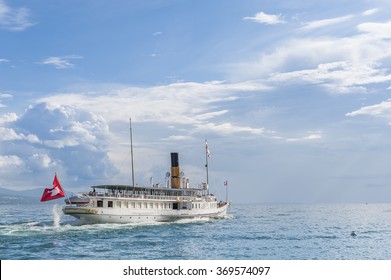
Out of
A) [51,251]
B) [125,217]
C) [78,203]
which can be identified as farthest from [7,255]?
[125,217]

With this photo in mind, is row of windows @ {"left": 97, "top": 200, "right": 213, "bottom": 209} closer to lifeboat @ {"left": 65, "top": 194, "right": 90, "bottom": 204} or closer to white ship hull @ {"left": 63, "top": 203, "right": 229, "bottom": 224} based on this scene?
white ship hull @ {"left": 63, "top": 203, "right": 229, "bottom": 224}

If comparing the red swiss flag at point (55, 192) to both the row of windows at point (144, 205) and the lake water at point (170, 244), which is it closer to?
the lake water at point (170, 244)

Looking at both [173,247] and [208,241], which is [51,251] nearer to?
[173,247]

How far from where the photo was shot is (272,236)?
62438mm

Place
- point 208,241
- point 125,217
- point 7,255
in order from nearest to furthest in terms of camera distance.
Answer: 1. point 7,255
2. point 208,241
3. point 125,217

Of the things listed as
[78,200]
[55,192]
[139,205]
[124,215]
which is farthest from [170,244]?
[139,205]

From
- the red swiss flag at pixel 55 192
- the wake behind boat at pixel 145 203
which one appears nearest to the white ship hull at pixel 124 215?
the wake behind boat at pixel 145 203

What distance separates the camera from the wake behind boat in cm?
6038

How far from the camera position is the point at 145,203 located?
69.2 m

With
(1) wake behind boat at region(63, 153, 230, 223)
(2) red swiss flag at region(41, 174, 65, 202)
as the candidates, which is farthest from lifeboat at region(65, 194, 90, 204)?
(2) red swiss flag at region(41, 174, 65, 202)

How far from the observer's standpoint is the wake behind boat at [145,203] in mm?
60375

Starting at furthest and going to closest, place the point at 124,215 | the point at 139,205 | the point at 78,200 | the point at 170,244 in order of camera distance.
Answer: the point at 139,205 < the point at 124,215 < the point at 78,200 < the point at 170,244

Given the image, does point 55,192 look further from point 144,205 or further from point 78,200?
point 144,205
